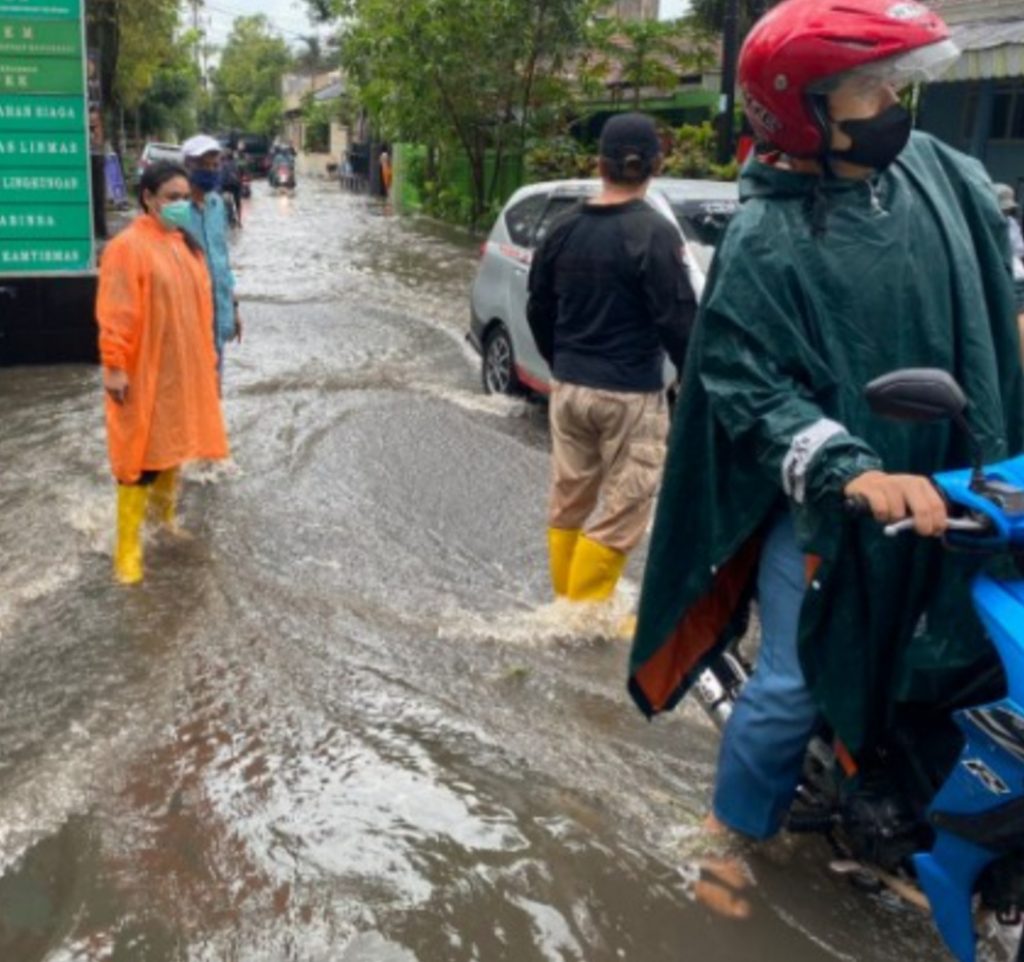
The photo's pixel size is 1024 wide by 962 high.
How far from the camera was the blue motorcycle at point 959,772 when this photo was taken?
235 centimetres

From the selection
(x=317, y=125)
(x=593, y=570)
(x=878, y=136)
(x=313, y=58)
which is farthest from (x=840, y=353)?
(x=313, y=58)

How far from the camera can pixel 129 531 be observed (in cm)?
578

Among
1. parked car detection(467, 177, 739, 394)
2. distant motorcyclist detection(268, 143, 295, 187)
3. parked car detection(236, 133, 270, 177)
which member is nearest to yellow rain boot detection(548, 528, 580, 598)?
parked car detection(467, 177, 739, 394)

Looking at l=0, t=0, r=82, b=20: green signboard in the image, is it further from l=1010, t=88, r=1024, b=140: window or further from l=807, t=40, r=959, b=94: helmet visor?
l=1010, t=88, r=1024, b=140: window

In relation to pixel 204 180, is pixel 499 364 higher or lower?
lower

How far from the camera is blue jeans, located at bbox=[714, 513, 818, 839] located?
2961 mm

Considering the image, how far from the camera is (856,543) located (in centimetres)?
276

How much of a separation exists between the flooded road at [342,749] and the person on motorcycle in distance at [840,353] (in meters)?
0.74

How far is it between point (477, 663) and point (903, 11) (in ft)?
9.55

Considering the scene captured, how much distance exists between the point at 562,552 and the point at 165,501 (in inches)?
84.5

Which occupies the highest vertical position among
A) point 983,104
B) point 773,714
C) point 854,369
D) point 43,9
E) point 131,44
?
point 131,44

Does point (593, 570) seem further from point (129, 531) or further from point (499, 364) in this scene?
point (499, 364)

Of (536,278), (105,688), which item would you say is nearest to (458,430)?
(536,278)

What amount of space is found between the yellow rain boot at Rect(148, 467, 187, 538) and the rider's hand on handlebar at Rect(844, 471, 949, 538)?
427 centimetres
